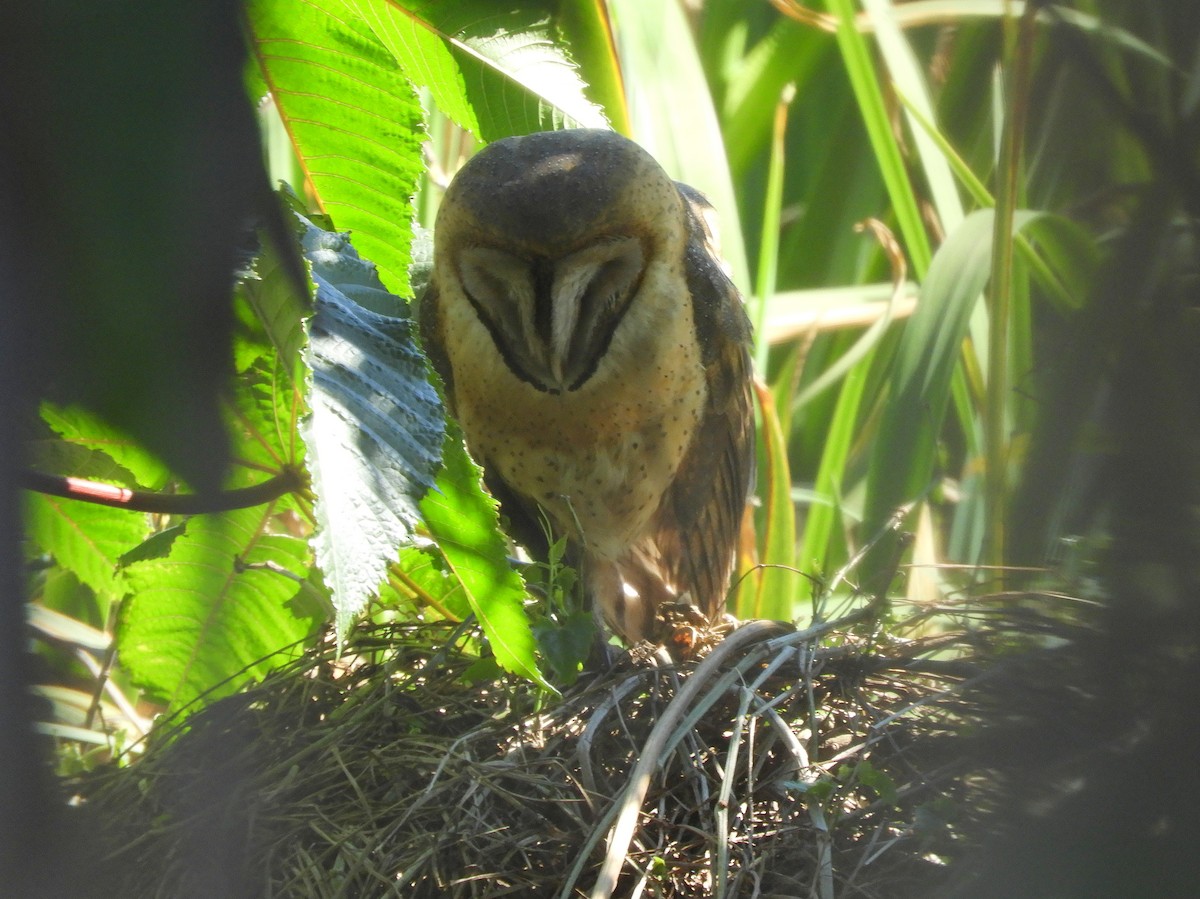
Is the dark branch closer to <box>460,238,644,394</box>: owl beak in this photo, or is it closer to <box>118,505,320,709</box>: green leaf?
<box>118,505,320,709</box>: green leaf

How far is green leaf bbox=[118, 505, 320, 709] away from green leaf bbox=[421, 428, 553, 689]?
18cm

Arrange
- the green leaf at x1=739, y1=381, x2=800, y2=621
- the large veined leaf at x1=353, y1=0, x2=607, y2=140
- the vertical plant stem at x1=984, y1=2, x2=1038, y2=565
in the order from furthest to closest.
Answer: the green leaf at x1=739, y1=381, x2=800, y2=621, the large veined leaf at x1=353, y1=0, x2=607, y2=140, the vertical plant stem at x1=984, y1=2, x2=1038, y2=565

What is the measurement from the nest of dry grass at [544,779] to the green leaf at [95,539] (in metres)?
0.17

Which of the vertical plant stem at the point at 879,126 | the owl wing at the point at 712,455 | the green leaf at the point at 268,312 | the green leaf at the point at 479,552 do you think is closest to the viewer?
the green leaf at the point at 268,312

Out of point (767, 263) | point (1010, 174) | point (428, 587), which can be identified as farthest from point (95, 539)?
point (767, 263)

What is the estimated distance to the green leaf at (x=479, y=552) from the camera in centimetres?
101

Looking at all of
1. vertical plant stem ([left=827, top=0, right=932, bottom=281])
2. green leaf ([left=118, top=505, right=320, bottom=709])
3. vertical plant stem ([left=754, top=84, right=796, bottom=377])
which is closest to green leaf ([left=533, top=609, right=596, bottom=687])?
green leaf ([left=118, top=505, right=320, bottom=709])

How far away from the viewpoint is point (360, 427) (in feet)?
2.59

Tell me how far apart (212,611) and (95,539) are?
0.13 meters

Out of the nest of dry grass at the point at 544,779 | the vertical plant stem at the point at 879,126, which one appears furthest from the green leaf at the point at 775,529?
the nest of dry grass at the point at 544,779

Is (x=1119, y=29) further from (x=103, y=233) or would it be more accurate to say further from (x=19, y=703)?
(x=19, y=703)

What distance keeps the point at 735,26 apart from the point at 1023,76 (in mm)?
2883

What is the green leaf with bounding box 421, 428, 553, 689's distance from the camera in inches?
39.6

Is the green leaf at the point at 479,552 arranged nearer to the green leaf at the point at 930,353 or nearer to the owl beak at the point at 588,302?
the owl beak at the point at 588,302
